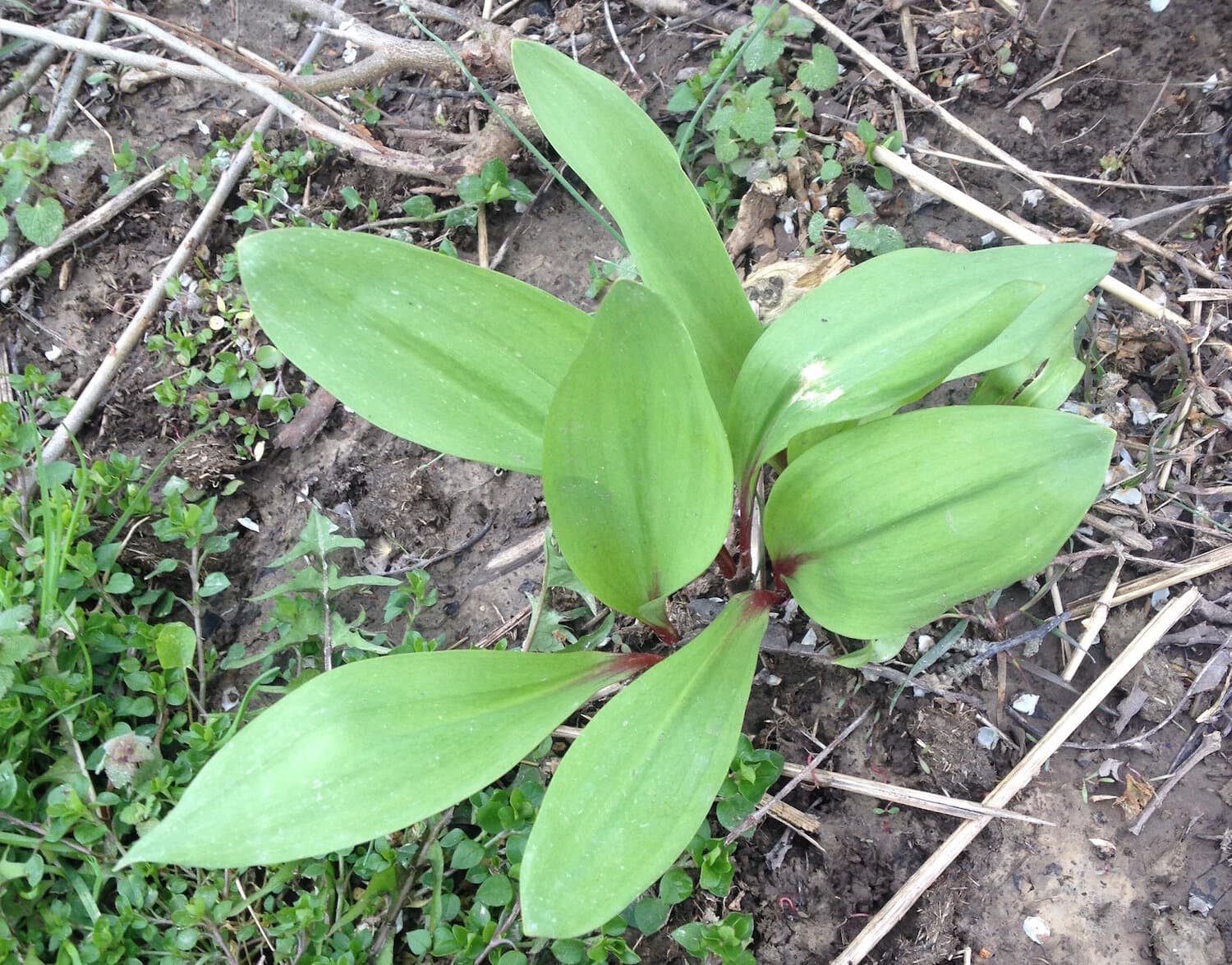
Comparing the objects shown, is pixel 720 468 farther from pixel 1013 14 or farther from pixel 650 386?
pixel 1013 14

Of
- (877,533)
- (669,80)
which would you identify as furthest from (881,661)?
(669,80)

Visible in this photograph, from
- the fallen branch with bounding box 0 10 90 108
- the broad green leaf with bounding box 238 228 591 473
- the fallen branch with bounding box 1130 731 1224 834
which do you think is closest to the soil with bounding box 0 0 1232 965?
the fallen branch with bounding box 1130 731 1224 834

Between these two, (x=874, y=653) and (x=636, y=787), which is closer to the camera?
(x=636, y=787)

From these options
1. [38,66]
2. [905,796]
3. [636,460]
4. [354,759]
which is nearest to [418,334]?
[636,460]

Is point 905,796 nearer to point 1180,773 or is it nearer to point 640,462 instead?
point 1180,773

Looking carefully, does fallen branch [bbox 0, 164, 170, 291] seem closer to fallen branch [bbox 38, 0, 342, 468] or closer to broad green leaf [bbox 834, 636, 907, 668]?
fallen branch [bbox 38, 0, 342, 468]

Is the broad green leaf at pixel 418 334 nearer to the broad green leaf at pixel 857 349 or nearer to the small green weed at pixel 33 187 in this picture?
the broad green leaf at pixel 857 349

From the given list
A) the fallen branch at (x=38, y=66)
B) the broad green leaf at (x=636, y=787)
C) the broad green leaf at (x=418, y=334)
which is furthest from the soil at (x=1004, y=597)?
the broad green leaf at (x=418, y=334)
